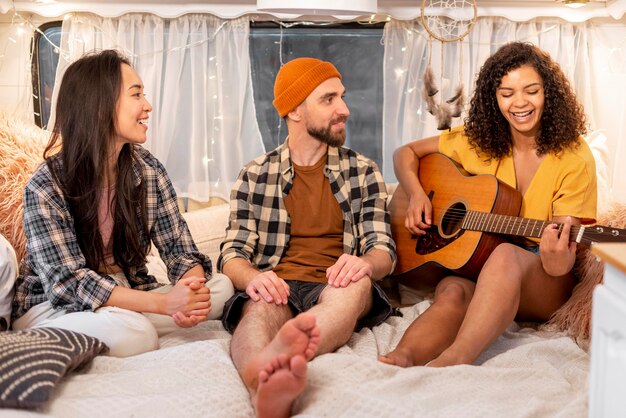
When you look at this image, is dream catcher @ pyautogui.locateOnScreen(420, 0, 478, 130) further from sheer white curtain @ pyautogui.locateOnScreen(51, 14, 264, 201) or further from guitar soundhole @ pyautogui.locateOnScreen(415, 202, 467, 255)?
sheer white curtain @ pyautogui.locateOnScreen(51, 14, 264, 201)

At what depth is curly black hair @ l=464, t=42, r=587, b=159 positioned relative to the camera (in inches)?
105

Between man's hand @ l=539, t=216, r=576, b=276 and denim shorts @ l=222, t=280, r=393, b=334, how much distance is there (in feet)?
1.73

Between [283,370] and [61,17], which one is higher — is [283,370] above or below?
below

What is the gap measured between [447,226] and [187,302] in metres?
1.03

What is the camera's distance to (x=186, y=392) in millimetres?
1938

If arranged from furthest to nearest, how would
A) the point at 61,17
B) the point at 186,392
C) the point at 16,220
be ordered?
the point at 61,17 < the point at 16,220 < the point at 186,392

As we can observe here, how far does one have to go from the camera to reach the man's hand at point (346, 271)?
2418mm

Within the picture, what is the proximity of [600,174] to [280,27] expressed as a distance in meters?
1.60

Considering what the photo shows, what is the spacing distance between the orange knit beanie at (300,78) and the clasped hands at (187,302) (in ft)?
2.62

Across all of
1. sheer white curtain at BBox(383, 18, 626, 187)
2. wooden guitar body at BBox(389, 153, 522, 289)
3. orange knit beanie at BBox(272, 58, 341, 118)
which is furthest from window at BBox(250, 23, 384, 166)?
orange knit beanie at BBox(272, 58, 341, 118)

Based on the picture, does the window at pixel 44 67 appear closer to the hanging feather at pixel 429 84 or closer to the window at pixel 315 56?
the window at pixel 315 56

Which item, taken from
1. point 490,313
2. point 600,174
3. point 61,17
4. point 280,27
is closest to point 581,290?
point 490,313

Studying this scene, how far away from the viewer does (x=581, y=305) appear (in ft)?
8.43

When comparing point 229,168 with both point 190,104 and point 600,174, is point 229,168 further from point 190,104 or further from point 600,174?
point 600,174
